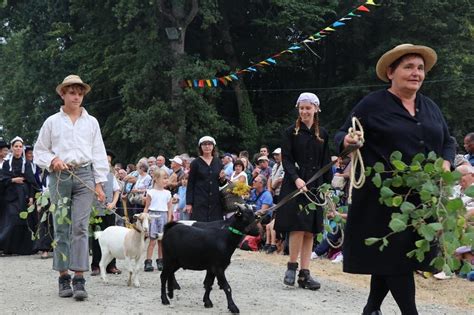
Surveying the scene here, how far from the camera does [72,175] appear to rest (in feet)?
26.3

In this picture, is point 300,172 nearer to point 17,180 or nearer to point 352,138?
point 352,138

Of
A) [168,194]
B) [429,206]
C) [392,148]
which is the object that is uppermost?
[392,148]

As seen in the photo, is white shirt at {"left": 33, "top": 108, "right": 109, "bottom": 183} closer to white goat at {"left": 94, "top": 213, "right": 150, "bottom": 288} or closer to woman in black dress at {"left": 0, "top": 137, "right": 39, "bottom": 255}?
white goat at {"left": 94, "top": 213, "right": 150, "bottom": 288}

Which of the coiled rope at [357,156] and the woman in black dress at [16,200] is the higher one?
the coiled rope at [357,156]

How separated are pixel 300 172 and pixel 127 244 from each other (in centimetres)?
270

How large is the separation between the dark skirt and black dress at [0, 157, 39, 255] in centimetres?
740

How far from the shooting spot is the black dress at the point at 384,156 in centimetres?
523

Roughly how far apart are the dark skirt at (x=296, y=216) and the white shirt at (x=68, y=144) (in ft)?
6.96

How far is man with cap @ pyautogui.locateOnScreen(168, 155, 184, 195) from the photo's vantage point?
15.8m

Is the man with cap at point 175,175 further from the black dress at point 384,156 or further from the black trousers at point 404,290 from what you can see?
the black trousers at point 404,290

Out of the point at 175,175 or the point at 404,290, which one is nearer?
the point at 404,290

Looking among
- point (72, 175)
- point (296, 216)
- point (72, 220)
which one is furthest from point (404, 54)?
point (72, 220)

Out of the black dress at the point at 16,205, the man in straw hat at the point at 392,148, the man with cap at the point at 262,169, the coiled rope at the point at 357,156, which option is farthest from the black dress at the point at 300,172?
the black dress at the point at 16,205

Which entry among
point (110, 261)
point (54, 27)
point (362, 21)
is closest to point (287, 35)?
point (362, 21)
